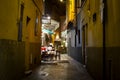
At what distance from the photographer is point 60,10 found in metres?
55.4

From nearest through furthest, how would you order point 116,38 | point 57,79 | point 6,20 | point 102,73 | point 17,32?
1. point 116,38
2. point 6,20
3. point 102,73
4. point 17,32
5. point 57,79

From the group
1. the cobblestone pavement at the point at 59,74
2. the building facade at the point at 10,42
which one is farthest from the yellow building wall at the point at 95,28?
the building facade at the point at 10,42

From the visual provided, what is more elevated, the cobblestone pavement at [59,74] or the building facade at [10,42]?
the building facade at [10,42]

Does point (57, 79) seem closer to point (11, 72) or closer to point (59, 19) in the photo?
point (11, 72)

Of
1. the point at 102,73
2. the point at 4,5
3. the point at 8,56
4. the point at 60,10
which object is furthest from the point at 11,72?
the point at 60,10

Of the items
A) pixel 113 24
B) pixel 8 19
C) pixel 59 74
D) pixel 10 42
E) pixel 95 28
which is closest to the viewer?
pixel 113 24

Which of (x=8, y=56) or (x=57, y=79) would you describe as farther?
(x=57, y=79)

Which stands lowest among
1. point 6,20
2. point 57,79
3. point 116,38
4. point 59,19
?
point 57,79

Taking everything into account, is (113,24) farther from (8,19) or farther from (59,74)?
(59,74)

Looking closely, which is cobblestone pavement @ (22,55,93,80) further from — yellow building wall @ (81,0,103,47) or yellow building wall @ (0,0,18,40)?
yellow building wall @ (0,0,18,40)

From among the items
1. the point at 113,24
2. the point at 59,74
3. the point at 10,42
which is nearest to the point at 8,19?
the point at 10,42

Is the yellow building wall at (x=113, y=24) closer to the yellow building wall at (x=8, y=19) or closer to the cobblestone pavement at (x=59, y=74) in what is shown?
the yellow building wall at (x=8, y=19)

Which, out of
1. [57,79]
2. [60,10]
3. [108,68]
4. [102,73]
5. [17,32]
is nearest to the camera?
[108,68]

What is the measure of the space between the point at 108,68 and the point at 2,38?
157 inches
